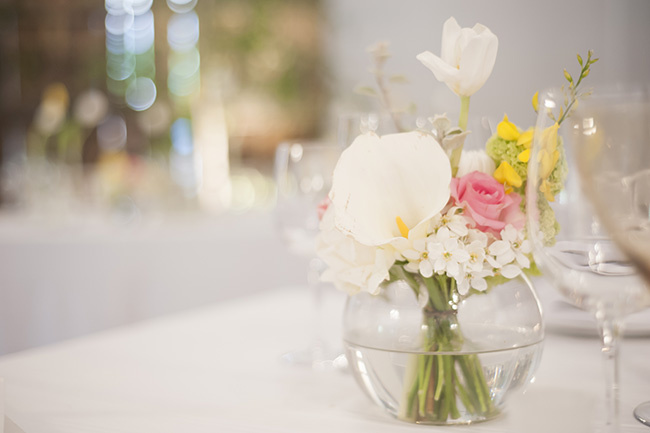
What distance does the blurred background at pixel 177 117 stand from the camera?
2100 mm

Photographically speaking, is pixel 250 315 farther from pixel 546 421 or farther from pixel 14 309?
pixel 14 309

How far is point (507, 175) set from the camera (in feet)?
1.75

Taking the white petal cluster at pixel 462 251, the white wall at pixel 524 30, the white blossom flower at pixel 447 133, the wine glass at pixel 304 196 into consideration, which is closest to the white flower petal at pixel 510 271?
the white petal cluster at pixel 462 251

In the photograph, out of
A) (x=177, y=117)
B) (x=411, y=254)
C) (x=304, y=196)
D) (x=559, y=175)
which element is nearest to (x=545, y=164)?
(x=559, y=175)

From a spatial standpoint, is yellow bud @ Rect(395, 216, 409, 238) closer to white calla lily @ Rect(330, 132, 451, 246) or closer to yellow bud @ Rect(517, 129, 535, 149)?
white calla lily @ Rect(330, 132, 451, 246)

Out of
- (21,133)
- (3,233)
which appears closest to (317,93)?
(21,133)

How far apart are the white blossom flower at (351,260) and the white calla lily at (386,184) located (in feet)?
0.06

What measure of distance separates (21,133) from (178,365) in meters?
4.73

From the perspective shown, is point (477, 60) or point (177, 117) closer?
point (477, 60)

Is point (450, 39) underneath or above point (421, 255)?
above

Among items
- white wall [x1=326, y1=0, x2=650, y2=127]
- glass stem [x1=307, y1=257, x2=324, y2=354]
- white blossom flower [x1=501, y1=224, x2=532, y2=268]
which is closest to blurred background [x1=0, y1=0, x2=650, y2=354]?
white wall [x1=326, y1=0, x2=650, y2=127]

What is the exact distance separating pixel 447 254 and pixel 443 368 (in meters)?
0.09

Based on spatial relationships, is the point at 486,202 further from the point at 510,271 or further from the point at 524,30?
the point at 524,30

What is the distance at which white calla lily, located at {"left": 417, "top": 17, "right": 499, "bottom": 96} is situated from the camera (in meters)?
0.51
